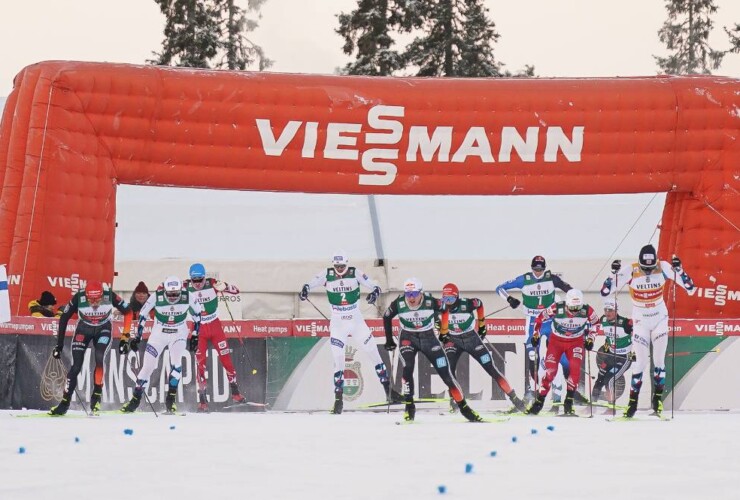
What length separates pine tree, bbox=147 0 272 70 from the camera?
4219 centimetres

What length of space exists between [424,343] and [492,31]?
29.8 meters

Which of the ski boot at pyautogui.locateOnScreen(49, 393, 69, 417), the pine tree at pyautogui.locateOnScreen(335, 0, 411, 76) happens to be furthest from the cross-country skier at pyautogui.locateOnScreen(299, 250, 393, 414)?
the pine tree at pyautogui.locateOnScreen(335, 0, 411, 76)

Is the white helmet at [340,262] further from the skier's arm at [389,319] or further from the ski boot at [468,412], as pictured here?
the ski boot at [468,412]

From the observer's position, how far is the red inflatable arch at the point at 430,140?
18.8 meters

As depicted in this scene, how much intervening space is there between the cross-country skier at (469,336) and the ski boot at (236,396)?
307cm

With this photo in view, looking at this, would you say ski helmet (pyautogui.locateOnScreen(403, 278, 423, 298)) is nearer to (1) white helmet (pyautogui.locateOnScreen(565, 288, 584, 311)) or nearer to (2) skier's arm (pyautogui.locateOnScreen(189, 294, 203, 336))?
(1) white helmet (pyautogui.locateOnScreen(565, 288, 584, 311))

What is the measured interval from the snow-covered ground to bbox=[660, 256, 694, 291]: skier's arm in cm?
197

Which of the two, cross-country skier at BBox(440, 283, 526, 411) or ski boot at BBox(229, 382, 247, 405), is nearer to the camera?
cross-country skier at BBox(440, 283, 526, 411)

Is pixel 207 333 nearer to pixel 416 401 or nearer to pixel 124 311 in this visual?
pixel 124 311

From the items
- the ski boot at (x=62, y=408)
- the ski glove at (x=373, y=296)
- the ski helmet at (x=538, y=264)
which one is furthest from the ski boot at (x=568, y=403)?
the ski boot at (x=62, y=408)

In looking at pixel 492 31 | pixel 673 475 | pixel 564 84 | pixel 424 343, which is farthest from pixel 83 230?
pixel 492 31

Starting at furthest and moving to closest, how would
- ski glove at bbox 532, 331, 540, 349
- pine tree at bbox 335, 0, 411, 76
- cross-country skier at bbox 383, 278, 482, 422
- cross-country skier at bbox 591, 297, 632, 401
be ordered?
pine tree at bbox 335, 0, 411, 76, cross-country skier at bbox 591, 297, 632, 401, ski glove at bbox 532, 331, 540, 349, cross-country skier at bbox 383, 278, 482, 422

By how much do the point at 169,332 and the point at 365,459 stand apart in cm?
748

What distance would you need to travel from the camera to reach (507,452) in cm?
1044
